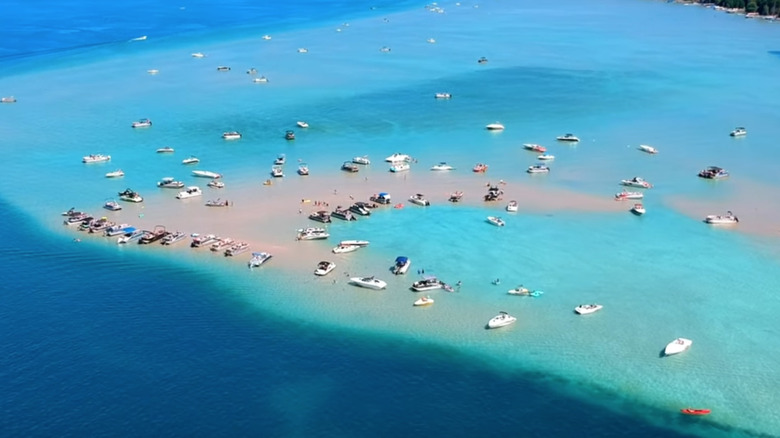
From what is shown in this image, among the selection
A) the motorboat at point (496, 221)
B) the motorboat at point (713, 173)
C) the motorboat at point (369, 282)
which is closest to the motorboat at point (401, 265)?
the motorboat at point (369, 282)

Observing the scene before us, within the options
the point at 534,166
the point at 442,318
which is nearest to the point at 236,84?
the point at 534,166

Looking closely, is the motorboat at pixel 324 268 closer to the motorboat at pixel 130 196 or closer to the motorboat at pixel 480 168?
the motorboat at pixel 130 196

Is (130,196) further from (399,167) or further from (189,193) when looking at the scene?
(399,167)

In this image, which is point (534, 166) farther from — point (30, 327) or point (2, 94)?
point (2, 94)

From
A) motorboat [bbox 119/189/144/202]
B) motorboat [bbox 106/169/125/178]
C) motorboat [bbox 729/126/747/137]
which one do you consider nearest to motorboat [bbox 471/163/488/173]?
motorboat [bbox 729/126/747/137]

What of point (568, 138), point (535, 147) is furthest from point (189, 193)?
point (568, 138)

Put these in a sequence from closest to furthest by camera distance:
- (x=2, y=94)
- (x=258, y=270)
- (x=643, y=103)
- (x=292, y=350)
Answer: (x=292, y=350) < (x=258, y=270) < (x=643, y=103) < (x=2, y=94)
